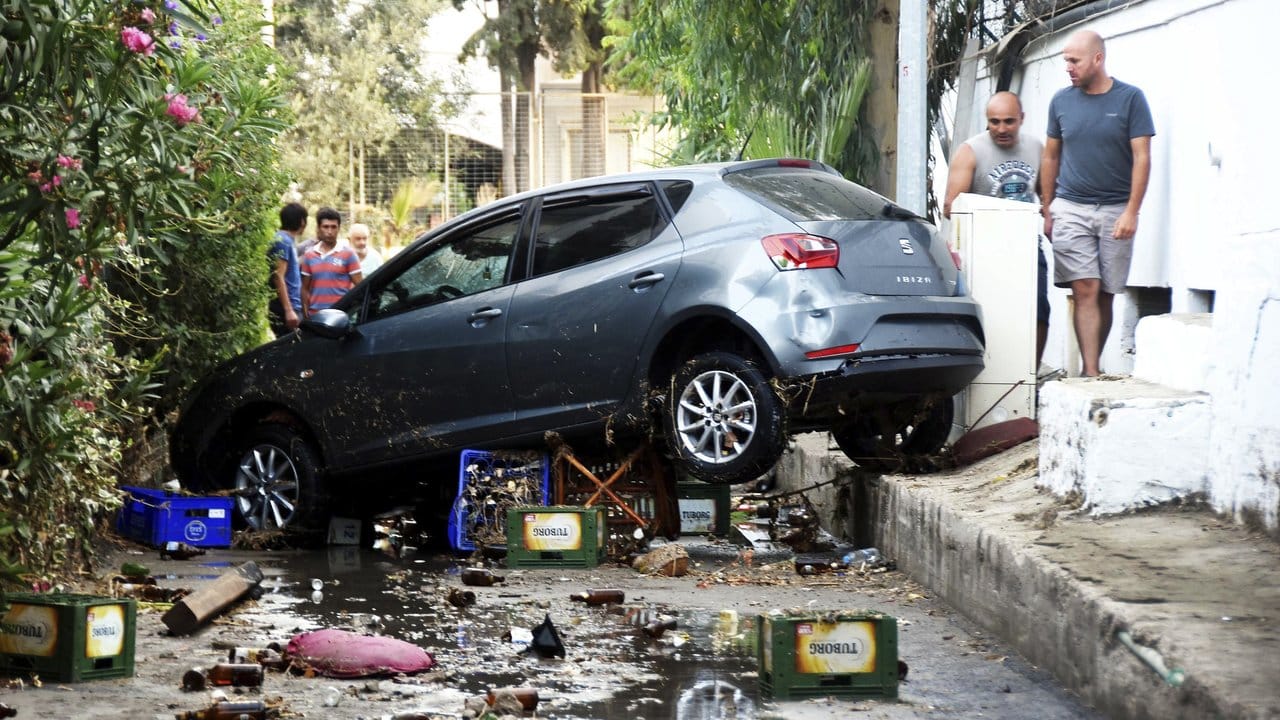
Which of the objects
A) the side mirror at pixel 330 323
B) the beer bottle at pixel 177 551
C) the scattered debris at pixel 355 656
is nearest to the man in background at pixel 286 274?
the side mirror at pixel 330 323

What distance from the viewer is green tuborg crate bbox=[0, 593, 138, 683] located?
5535 millimetres

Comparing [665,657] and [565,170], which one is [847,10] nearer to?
[665,657]

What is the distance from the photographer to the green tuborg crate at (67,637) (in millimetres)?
5535

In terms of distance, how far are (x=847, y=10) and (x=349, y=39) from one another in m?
27.9

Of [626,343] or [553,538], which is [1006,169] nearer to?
[626,343]

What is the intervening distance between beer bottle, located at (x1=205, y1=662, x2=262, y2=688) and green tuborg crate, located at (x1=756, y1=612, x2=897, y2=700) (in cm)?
170

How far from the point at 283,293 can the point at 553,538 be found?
4.77 meters

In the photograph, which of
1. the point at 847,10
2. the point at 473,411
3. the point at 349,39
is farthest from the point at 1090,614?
the point at 349,39

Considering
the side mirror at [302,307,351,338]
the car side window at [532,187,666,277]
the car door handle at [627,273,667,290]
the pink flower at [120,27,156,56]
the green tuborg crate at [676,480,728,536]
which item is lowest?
the green tuborg crate at [676,480,728,536]

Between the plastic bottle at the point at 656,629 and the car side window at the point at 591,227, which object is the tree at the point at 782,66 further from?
the plastic bottle at the point at 656,629

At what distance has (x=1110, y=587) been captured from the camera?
5418 mm

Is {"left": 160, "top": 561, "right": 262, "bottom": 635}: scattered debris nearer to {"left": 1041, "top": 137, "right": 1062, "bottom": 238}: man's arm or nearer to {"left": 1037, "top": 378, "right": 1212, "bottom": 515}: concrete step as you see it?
{"left": 1037, "top": 378, "right": 1212, "bottom": 515}: concrete step

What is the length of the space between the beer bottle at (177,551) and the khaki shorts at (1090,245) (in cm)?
520

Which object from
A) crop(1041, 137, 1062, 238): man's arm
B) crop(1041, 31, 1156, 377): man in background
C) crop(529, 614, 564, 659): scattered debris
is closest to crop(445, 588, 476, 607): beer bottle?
crop(529, 614, 564, 659): scattered debris
